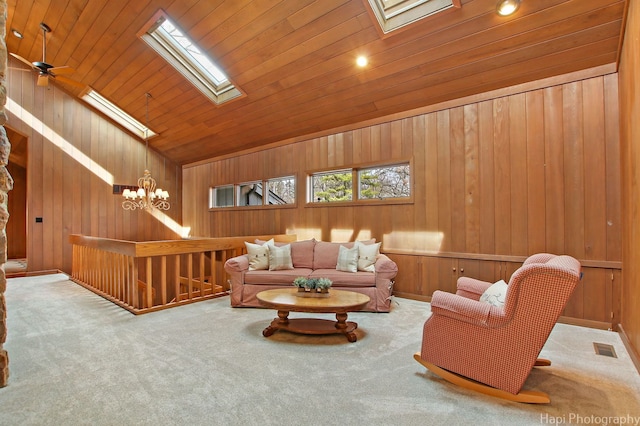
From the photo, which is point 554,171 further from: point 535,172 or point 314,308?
point 314,308

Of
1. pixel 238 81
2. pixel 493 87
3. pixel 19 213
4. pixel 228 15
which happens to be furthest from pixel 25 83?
pixel 493 87

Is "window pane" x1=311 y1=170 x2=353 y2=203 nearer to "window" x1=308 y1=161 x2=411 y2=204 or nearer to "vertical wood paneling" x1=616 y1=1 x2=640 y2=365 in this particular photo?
"window" x1=308 y1=161 x2=411 y2=204

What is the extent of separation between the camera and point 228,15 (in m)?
3.81

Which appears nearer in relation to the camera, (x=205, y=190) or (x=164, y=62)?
(x=164, y=62)

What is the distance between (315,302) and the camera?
9.59 ft

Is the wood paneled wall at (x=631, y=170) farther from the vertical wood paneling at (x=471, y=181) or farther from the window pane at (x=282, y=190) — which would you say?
the window pane at (x=282, y=190)

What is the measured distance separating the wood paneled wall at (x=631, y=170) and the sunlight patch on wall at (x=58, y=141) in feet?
29.1

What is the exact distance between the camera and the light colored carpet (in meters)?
1.81

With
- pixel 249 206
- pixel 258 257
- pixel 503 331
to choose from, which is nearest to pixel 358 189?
pixel 258 257

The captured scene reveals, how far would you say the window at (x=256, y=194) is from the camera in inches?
245

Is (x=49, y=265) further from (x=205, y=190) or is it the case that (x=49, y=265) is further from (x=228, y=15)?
(x=228, y=15)

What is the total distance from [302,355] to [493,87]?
374cm

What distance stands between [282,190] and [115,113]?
445 cm

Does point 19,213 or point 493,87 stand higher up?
point 493,87
